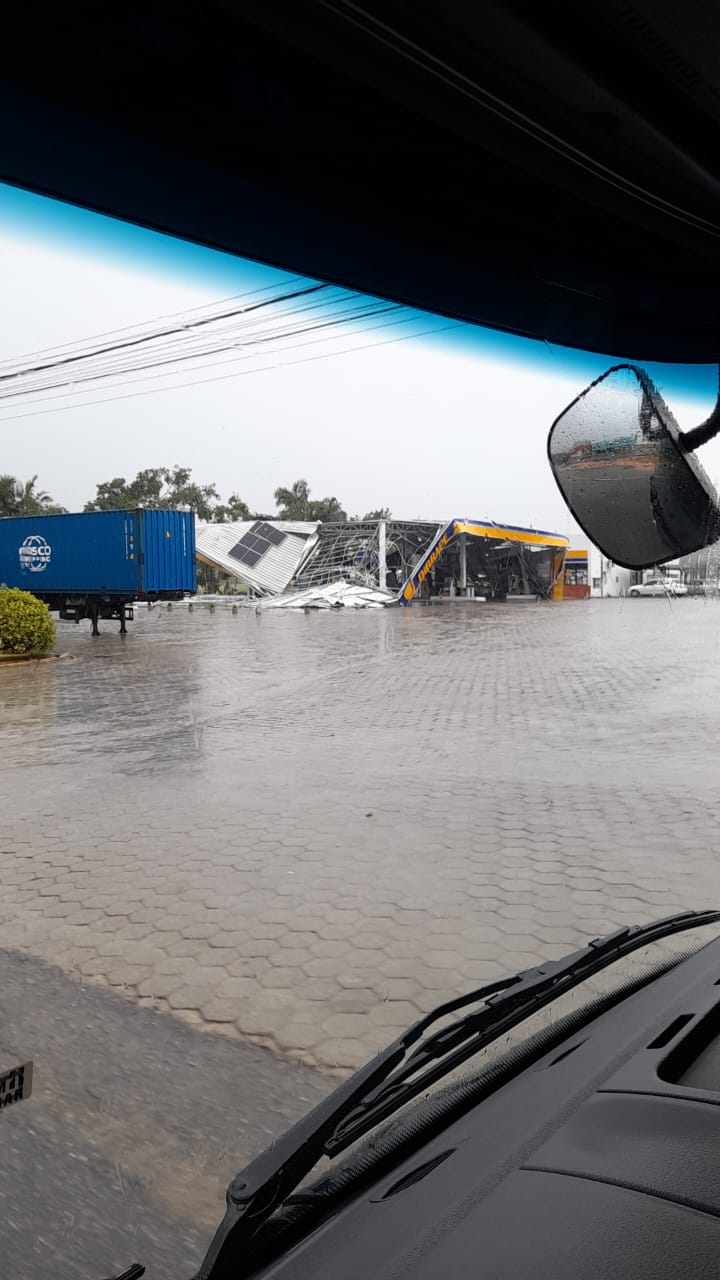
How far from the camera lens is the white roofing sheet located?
5.34 metres

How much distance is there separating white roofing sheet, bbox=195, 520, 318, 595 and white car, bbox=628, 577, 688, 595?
2681 mm

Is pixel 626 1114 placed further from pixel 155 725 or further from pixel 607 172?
pixel 155 725

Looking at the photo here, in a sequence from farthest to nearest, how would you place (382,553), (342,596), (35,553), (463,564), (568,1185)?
(35,553)
(342,596)
(382,553)
(463,564)
(568,1185)

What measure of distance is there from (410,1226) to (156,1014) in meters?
1.94

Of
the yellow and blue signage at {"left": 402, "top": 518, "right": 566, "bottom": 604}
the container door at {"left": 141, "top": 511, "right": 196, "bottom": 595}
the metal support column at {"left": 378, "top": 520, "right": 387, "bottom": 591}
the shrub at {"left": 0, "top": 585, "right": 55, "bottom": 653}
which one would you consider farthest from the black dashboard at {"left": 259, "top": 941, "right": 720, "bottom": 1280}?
the container door at {"left": 141, "top": 511, "right": 196, "bottom": 595}

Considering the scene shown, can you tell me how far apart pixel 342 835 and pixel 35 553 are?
56.6 feet

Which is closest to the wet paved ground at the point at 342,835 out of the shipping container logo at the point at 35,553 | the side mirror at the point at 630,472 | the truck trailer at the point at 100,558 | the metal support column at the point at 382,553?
the side mirror at the point at 630,472

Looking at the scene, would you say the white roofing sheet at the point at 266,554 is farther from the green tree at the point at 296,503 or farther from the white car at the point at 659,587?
the white car at the point at 659,587

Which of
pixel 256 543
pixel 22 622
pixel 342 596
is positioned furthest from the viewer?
pixel 22 622

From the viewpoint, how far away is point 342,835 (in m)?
4.40

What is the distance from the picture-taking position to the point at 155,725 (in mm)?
7945

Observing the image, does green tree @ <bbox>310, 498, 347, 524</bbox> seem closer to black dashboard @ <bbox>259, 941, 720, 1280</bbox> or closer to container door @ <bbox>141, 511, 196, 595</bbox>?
black dashboard @ <bbox>259, 941, 720, 1280</bbox>

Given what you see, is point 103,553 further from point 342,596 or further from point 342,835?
point 342,835

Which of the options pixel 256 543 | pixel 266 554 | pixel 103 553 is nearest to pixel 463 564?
pixel 266 554
